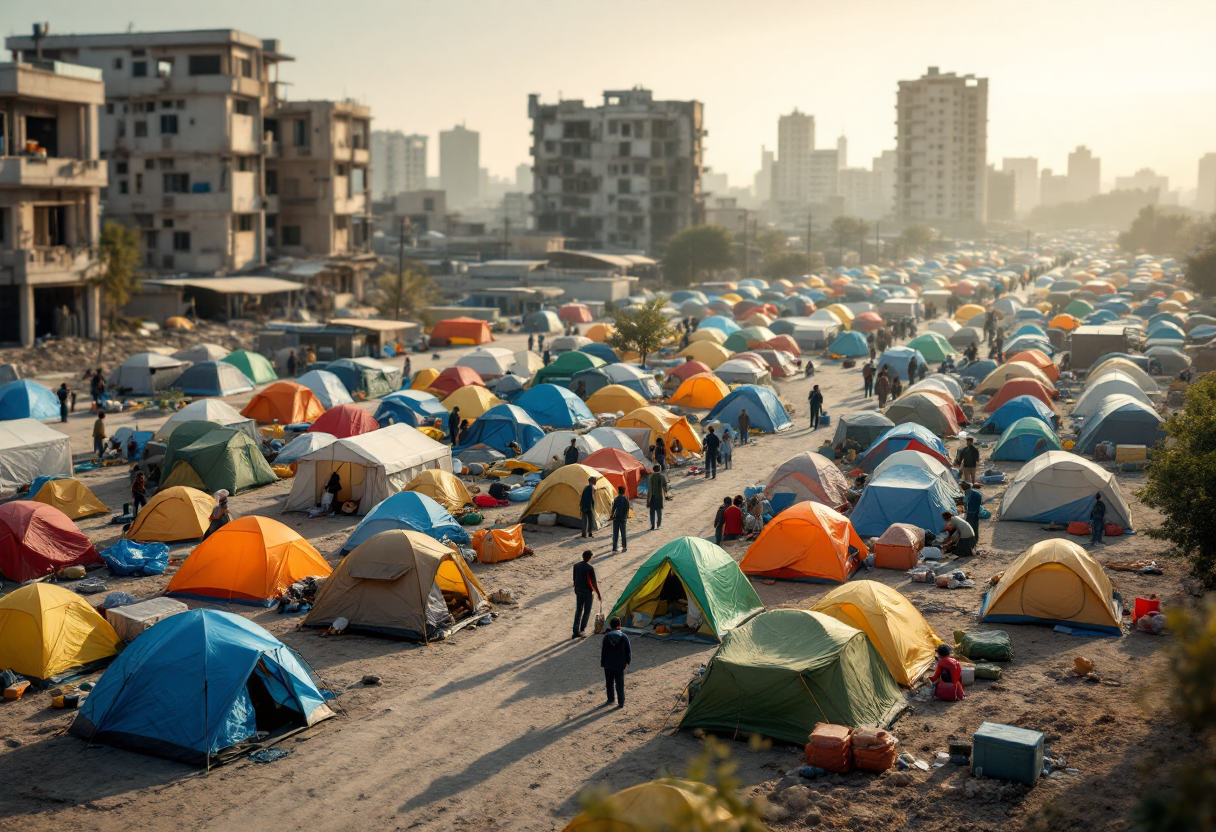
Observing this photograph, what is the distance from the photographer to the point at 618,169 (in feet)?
365

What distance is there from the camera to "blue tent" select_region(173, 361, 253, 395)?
39.1 m

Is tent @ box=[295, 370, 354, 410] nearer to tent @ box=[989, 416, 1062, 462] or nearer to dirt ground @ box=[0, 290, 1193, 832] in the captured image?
dirt ground @ box=[0, 290, 1193, 832]

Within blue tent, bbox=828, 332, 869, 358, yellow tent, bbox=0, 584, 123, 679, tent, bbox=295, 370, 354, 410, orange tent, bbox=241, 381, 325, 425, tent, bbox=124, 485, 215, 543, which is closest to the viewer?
yellow tent, bbox=0, 584, 123, 679

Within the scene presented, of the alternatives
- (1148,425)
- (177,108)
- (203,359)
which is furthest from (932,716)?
(177,108)

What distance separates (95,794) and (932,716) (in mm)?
9031

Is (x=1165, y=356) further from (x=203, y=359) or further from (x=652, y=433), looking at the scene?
(x=203, y=359)

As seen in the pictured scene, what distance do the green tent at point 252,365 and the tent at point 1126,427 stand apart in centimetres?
2724

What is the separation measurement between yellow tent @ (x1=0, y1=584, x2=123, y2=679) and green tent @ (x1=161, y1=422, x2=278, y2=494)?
9814 millimetres

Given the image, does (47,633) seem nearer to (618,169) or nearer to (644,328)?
(644,328)

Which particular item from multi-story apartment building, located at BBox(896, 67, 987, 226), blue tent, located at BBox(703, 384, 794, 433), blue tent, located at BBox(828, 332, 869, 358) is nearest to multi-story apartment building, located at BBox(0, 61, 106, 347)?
blue tent, located at BBox(703, 384, 794, 433)

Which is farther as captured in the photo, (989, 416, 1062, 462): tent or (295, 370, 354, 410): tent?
(295, 370, 354, 410): tent

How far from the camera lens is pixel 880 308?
6556 cm

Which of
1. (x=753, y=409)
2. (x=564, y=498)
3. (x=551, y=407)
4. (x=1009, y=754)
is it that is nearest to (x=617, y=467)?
(x=564, y=498)

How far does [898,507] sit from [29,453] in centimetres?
1841
